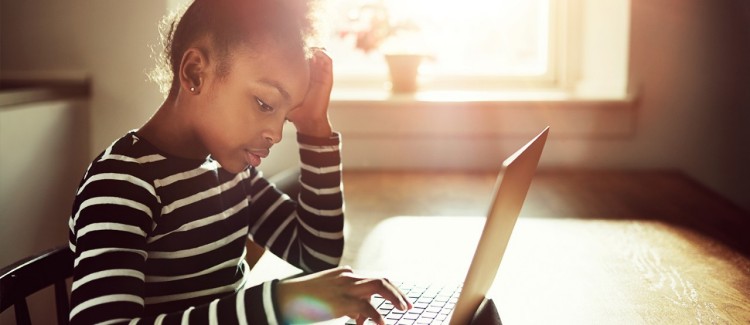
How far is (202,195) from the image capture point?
0.88 metres

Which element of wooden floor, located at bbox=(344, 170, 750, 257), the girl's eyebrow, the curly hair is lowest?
wooden floor, located at bbox=(344, 170, 750, 257)

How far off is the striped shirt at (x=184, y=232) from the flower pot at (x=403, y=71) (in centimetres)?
98

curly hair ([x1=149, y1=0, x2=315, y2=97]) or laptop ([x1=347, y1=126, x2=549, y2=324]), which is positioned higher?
Answer: curly hair ([x1=149, y1=0, x2=315, y2=97])

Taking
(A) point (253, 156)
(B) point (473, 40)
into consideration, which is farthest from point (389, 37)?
(A) point (253, 156)

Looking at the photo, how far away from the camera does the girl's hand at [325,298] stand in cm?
68

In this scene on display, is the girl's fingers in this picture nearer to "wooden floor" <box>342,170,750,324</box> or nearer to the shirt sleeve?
"wooden floor" <box>342,170,750,324</box>

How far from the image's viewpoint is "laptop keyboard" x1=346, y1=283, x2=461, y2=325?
80 centimetres

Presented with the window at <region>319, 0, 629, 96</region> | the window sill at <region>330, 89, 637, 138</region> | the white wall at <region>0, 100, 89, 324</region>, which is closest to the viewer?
the white wall at <region>0, 100, 89, 324</region>

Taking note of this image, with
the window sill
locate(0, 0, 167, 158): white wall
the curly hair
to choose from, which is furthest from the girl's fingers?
the window sill

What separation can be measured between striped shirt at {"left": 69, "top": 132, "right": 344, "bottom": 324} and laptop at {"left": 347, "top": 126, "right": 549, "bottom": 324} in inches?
7.1

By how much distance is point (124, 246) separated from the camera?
2.35ft

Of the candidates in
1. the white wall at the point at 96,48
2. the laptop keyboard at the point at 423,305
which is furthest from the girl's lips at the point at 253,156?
the white wall at the point at 96,48

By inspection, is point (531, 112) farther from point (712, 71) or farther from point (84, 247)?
point (84, 247)

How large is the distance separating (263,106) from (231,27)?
0.09 metres
